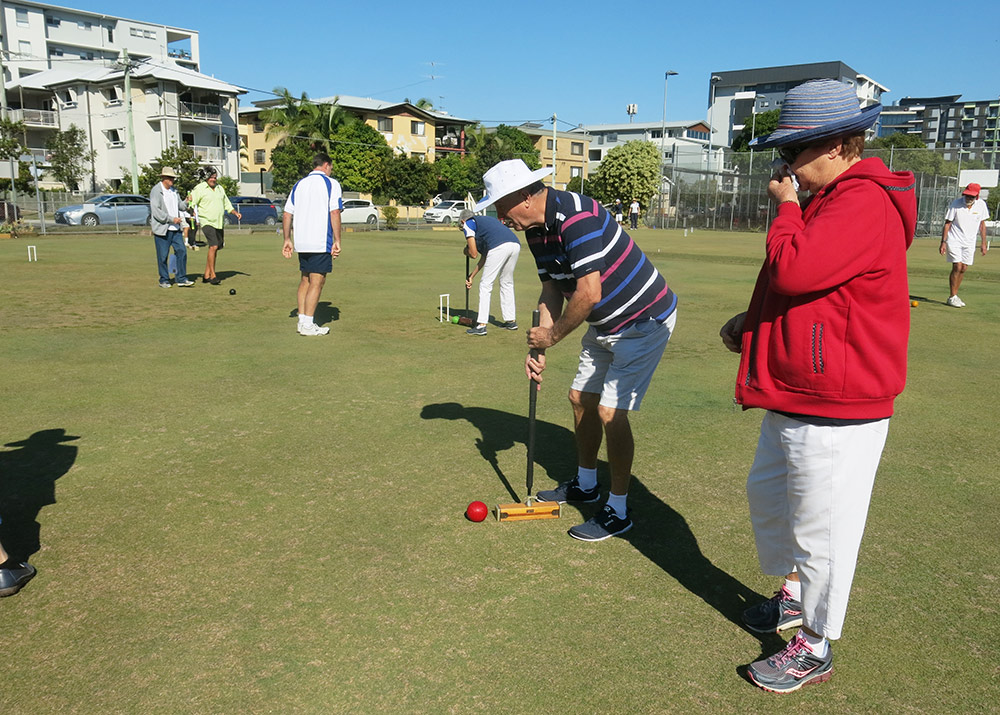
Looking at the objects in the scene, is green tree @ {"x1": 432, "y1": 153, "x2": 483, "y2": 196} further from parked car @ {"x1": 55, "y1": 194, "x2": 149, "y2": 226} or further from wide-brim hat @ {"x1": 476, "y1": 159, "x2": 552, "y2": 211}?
wide-brim hat @ {"x1": 476, "y1": 159, "x2": 552, "y2": 211}

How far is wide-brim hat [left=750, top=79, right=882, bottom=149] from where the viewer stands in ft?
8.83

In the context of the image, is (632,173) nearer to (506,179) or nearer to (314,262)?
(314,262)

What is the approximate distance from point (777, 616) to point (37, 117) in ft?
226

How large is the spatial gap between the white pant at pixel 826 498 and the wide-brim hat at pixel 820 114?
3.49 ft

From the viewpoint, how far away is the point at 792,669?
300 cm

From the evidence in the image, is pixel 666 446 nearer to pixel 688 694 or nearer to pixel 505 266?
pixel 688 694

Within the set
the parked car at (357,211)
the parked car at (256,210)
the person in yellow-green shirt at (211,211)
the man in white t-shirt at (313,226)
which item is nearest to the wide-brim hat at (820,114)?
the man in white t-shirt at (313,226)

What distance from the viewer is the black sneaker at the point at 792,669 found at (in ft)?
9.77

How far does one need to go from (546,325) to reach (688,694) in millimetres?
2219

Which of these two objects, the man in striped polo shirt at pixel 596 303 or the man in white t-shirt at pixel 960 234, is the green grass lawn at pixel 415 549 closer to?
the man in striped polo shirt at pixel 596 303

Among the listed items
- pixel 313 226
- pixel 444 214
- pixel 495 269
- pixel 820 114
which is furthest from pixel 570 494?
pixel 444 214

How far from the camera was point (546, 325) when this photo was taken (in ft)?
14.8

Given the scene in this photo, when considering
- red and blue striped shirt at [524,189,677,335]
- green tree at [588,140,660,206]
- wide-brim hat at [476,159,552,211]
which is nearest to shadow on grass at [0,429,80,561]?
wide-brim hat at [476,159,552,211]

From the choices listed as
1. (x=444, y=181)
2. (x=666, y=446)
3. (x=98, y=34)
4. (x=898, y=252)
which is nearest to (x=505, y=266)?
(x=666, y=446)
